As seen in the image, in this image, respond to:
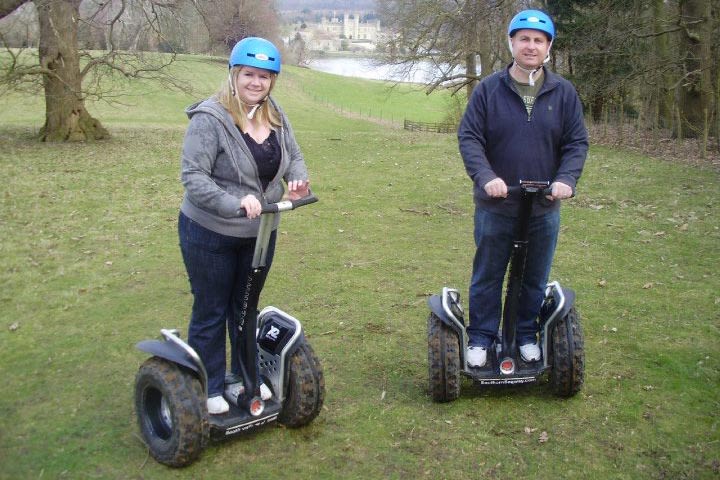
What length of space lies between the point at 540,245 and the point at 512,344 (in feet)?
2.13

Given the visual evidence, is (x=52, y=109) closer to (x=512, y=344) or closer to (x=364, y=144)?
(x=364, y=144)

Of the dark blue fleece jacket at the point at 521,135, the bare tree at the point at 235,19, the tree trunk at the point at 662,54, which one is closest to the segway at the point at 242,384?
the dark blue fleece jacket at the point at 521,135

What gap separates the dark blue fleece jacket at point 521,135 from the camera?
4.11 meters

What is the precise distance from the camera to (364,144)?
18781 mm

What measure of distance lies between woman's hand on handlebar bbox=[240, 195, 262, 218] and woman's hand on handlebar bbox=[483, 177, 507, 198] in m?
1.31

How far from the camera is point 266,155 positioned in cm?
368

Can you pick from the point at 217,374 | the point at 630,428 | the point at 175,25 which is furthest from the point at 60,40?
the point at 630,428

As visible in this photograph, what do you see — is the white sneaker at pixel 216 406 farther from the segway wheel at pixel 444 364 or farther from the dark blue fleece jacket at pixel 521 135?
the dark blue fleece jacket at pixel 521 135

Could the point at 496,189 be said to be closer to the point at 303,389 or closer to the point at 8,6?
the point at 303,389

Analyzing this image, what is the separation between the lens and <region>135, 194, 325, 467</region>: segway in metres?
3.57

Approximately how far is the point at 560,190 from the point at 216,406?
2211 mm

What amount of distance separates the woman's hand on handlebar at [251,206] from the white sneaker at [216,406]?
1117 mm

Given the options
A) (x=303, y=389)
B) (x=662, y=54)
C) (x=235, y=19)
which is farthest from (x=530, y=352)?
(x=235, y=19)

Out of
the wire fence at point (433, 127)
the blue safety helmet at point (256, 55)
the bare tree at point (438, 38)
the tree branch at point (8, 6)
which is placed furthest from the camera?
the wire fence at point (433, 127)
